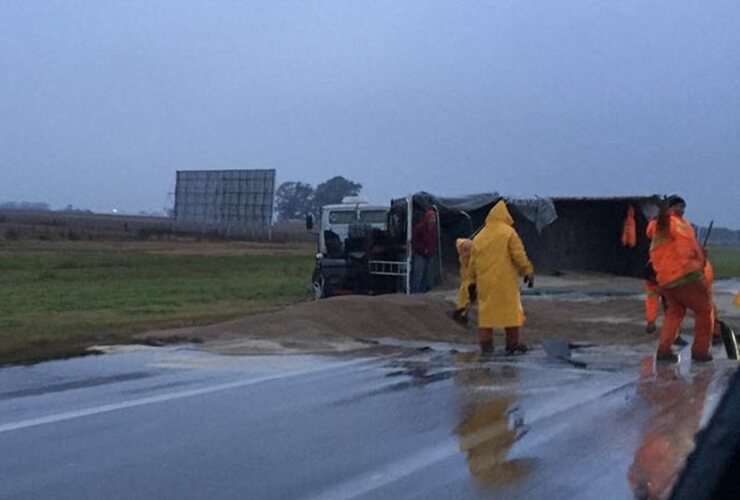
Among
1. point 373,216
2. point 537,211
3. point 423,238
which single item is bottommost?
point 423,238

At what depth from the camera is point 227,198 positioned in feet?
198

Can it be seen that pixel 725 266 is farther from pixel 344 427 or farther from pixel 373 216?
pixel 344 427

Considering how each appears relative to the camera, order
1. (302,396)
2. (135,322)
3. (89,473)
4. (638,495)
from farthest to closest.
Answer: (135,322) < (302,396) < (89,473) < (638,495)

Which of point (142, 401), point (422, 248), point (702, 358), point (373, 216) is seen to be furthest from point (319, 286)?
point (142, 401)

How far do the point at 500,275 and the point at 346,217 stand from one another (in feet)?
43.6

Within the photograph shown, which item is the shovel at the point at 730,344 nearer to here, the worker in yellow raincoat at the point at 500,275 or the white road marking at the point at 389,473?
the worker in yellow raincoat at the point at 500,275

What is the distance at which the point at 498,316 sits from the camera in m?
14.4

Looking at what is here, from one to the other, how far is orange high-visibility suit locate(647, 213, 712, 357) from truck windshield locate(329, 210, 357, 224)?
14.3 metres

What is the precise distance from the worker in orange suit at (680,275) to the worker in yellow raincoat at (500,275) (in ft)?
5.29

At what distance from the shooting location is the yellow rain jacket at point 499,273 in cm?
1440

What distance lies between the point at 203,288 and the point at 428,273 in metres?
6.45

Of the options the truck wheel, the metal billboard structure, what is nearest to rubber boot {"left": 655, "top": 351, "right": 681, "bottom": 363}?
the truck wheel

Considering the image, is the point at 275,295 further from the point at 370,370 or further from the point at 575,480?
the point at 575,480

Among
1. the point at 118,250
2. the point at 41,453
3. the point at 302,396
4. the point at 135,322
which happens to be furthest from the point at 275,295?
the point at 118,250
